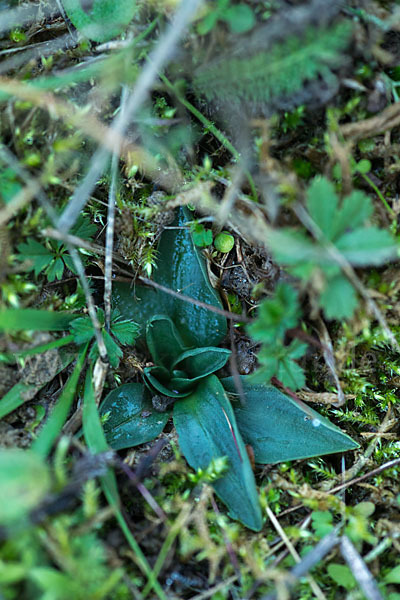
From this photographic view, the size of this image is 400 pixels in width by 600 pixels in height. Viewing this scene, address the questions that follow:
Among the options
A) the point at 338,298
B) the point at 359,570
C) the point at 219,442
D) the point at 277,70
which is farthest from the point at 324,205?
the point at 359,570

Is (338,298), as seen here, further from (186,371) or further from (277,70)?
(186,371)

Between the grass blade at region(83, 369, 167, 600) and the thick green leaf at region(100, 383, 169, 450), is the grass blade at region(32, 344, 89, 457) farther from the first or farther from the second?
the thick green leaf at region(100, 383, 169, 450)

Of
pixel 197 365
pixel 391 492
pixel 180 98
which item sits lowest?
pixel 391 492

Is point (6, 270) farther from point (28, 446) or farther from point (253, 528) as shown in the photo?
point (253, 528)

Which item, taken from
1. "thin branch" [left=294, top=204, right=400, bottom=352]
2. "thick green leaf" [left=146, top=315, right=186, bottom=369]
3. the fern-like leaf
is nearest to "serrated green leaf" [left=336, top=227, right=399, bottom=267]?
"thin branch" [left=294, top=204, right=400, bottom=352]

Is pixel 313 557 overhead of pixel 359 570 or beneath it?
overhead

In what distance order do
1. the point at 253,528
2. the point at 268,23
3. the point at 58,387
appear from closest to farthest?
the point at 268,23 < the point at 253,528 < the point at 58,387

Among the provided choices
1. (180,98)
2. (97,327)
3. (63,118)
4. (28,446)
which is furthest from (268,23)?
(28,446)
